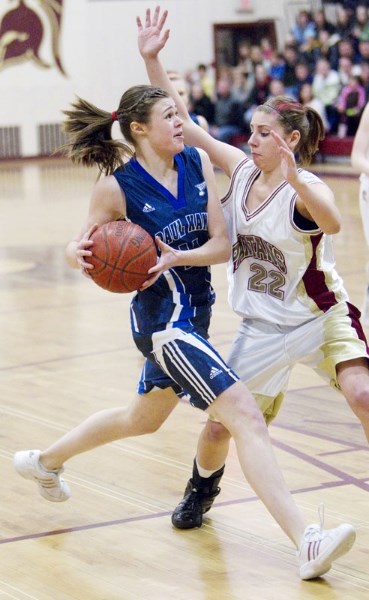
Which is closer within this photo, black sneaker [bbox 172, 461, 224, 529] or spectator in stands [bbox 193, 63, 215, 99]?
black sneaker [bbox 172, 461, 224, 529]

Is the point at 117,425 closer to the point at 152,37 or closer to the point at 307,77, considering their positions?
the point at 152,37

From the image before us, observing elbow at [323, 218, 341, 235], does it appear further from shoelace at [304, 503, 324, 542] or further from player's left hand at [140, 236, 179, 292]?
shoelace at [304, 503, 324, 542]

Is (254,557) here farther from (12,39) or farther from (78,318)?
(12,39)

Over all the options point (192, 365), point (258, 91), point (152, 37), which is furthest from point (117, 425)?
point (258, 91)

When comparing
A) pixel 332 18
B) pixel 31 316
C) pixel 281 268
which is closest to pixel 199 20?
pixel 332 18

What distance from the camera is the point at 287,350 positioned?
4.32 m

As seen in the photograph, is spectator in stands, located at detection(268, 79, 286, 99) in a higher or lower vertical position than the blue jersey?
lower

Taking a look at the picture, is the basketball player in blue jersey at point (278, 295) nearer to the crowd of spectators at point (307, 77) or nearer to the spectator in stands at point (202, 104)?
the crowd of spectators at point (307, 77)

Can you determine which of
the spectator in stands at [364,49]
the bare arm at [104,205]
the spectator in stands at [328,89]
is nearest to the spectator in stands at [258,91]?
the spectator in stands at [328,89]

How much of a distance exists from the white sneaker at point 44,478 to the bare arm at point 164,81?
54.4 inches

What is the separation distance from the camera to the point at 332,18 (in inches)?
971

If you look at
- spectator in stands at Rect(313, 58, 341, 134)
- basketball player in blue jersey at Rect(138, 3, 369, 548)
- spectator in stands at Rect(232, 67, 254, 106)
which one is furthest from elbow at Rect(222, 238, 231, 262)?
spectator in stands at Rect(232, 67, 254, 106)

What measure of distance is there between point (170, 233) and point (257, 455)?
0.86 m

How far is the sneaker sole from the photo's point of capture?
12.2ft
